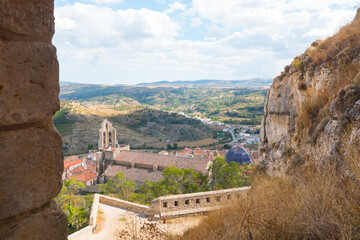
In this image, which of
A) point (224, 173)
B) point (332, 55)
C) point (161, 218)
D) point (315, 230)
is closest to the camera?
point (315, 230)

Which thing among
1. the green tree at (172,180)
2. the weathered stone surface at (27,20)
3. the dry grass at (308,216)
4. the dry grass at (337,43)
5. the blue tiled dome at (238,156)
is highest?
the dry grass at (337,43)

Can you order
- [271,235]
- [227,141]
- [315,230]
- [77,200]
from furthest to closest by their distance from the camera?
[227,141] → [77,200] → [271,235] → [315,230]

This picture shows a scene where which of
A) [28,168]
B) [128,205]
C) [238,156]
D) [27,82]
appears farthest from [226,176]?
[238,156]

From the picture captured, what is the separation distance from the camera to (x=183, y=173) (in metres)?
20.1

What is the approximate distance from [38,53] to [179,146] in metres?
66.3

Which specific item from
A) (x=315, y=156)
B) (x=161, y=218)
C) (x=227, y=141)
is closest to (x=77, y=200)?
(x=161, y=218)

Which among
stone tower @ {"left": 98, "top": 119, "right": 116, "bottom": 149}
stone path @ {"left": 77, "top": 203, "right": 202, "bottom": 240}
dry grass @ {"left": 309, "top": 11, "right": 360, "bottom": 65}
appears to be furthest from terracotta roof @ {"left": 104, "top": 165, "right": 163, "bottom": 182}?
dry grass @ {"left": 309, "top": 11, "right": 360, "bottom": 65}

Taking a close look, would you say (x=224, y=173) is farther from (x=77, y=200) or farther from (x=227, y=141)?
(x=227, y=141)

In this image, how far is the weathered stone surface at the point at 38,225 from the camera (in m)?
1.59

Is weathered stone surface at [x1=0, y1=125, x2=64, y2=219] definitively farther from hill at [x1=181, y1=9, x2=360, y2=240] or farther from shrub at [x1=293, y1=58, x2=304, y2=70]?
shrub at [x1=293, y1=58, x2=304, y2=70]

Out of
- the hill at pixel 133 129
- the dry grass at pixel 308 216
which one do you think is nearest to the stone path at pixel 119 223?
the dry grass at pixel 308 216

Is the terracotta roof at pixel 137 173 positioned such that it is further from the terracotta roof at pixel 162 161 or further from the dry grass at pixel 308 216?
the dry grass at pixel 308 216

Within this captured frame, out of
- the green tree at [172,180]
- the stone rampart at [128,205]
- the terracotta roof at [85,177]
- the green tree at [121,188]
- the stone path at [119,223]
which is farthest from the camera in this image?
the terracotta roof at [85,177]

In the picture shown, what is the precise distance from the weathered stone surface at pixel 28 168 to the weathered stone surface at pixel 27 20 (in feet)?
2.05
